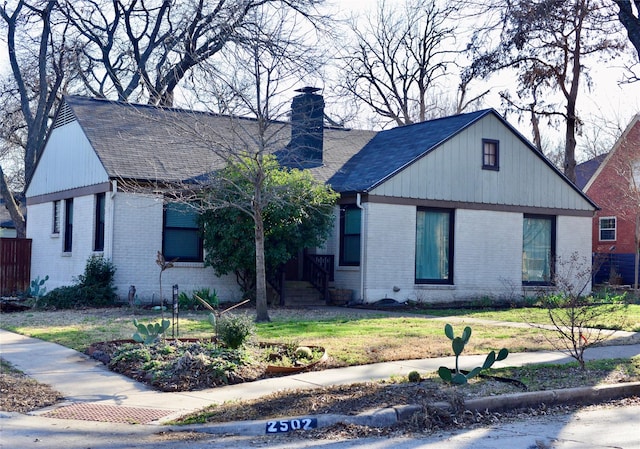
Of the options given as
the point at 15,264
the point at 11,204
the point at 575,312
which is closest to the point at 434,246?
the point at 575,312

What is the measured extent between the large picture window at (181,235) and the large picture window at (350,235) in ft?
13.7

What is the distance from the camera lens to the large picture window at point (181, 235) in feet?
71.6

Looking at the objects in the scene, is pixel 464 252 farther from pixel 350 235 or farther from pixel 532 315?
pixel 532 315

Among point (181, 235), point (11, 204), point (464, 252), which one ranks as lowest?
point (464, 252)

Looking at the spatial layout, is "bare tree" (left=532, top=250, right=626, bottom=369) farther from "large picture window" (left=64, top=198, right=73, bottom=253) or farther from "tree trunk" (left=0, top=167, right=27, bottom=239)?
"tree trunk" (left=0, top=167, right=27, bottom=239)

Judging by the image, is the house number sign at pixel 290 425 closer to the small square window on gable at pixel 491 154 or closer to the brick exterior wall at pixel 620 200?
the small square window on gable at pixel 491 154

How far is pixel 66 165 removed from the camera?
24.4 m

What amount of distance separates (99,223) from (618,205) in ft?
79.3

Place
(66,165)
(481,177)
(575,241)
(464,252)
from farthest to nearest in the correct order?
(575,241) < (481,177) < (66,165) < (464,252)

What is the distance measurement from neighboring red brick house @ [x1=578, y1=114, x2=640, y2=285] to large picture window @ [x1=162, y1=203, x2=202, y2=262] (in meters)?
17.2

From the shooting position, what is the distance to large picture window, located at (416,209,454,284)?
23.8 meters

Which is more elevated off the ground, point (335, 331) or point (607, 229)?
point (607, 229)

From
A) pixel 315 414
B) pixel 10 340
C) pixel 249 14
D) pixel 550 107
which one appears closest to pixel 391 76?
pixel 550 107

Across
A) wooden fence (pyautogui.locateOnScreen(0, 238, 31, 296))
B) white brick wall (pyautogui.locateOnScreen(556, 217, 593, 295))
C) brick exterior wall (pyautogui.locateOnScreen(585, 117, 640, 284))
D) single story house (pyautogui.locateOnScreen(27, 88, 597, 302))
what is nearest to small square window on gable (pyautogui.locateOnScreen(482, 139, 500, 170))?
single story house (pyautogui.locateOnScreen(27, 88, 597, 302))
